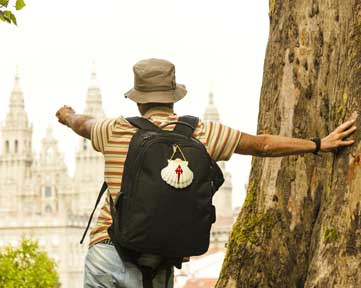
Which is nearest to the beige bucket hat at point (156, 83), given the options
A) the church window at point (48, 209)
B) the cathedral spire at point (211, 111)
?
the cathedral spire at point (211, 111)

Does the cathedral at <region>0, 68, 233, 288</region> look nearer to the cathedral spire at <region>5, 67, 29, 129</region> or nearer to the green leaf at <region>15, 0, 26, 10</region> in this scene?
the cathedral spire at <region>5, 67, 29, 129</region>

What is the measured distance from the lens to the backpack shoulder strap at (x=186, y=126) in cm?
612

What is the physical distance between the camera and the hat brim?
20.3 feet

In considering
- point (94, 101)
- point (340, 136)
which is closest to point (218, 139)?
point (340, 136)

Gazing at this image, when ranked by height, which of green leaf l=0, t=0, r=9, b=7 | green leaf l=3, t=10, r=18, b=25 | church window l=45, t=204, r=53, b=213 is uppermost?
green leaf l=0, t=0, r=9, b=7

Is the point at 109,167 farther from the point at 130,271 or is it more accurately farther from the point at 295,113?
the point at 295,113

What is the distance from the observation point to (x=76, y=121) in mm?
6566

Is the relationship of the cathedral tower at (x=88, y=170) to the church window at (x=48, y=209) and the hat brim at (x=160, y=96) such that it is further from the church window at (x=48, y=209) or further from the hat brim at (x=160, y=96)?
the hat brim at (x=160, y=96)

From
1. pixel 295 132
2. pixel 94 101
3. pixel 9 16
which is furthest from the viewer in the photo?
pixel 94 101

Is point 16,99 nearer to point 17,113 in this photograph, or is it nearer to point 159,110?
point 17,113

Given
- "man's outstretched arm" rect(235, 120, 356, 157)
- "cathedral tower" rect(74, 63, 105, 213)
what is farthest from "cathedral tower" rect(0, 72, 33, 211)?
"man's outstretched arm" rect(235, 120, 356, 157)

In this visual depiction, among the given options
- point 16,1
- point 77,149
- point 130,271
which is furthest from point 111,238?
point 77,149

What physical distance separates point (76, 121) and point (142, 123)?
1.54 feet

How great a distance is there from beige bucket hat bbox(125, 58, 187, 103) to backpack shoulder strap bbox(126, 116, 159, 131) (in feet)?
0.22
